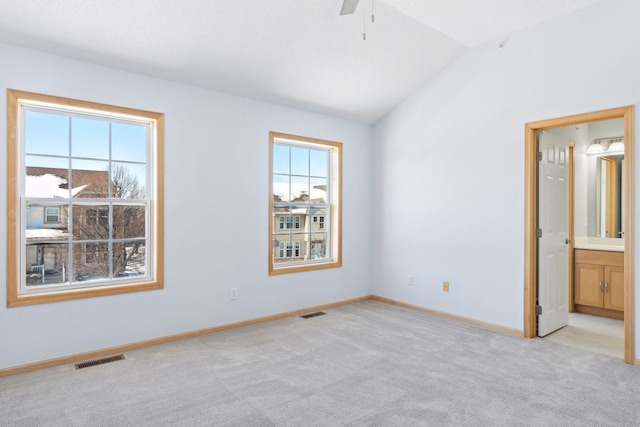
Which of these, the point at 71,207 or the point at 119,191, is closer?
the point at 71,207

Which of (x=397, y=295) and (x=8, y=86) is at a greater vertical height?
(x=8, y=86)

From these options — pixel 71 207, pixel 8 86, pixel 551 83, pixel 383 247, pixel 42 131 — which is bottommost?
pixel 383 247

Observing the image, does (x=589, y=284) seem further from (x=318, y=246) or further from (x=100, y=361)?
(x=100, y=361)

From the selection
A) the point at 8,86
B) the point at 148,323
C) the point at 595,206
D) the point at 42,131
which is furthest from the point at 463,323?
the point at 8,86

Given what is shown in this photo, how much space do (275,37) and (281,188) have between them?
1765 millimetres

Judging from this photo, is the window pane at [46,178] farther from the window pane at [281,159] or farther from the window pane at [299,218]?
the window pane at [299,218]

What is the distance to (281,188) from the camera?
183 inches

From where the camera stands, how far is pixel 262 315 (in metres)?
4.32

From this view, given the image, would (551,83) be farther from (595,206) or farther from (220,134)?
(220,134)

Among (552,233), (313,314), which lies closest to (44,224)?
(313,314)

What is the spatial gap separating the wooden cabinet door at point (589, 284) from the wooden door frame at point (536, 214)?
54.5 inches

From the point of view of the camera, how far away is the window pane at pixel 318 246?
5.00m

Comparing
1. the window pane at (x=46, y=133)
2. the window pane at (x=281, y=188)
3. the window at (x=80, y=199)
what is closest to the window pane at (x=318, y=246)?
the window pane at (x=281, y=188)

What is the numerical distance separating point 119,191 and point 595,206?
5.70 metres
